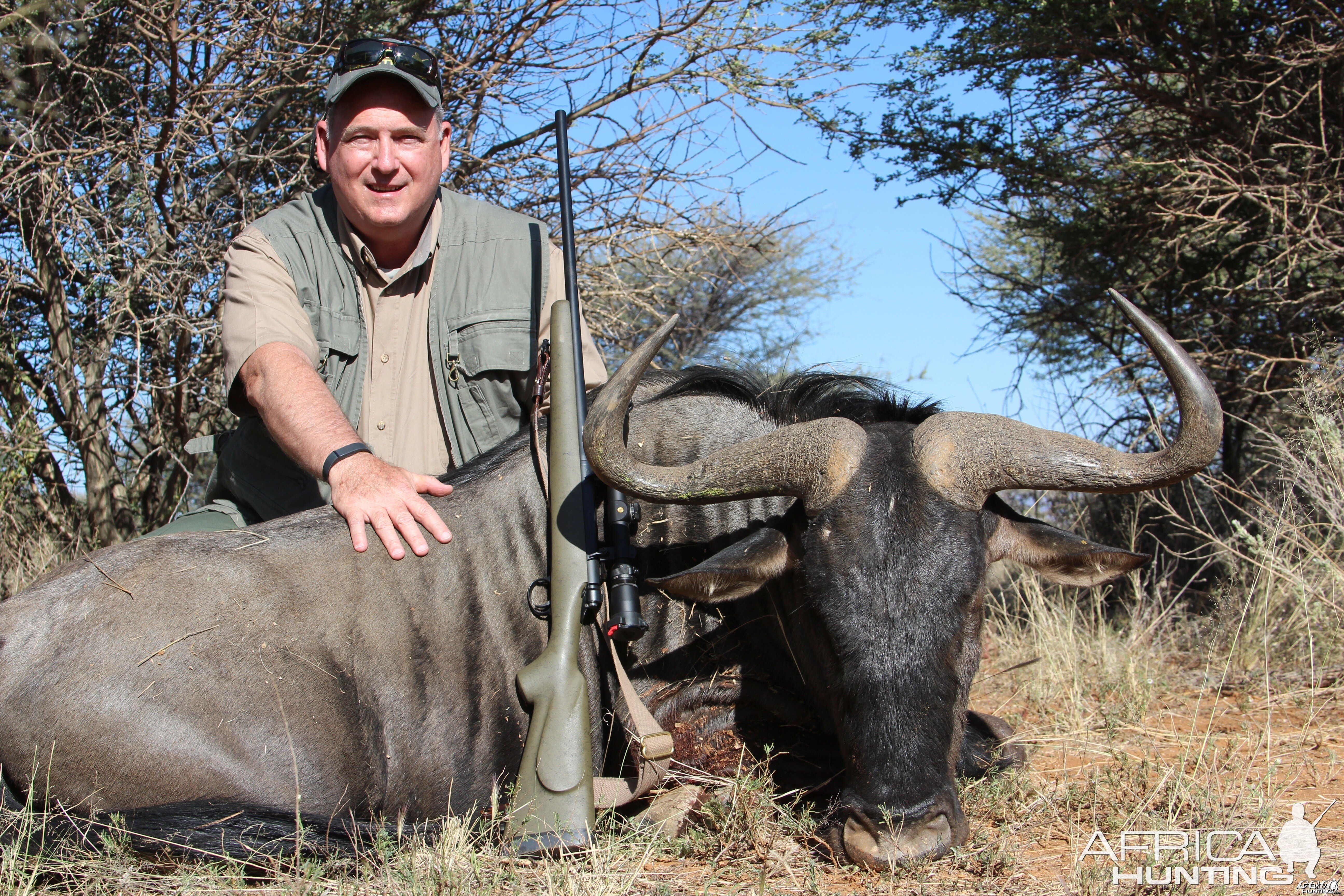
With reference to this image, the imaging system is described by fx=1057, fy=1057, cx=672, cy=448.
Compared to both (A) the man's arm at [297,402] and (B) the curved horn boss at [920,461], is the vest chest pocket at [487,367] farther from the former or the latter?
(B) the curved horn boss at [920,461]

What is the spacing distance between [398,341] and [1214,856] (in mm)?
3197

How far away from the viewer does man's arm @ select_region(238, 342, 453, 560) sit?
10.5 ft

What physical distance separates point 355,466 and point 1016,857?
2.20m

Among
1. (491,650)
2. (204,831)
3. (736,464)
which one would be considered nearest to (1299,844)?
(736,464)

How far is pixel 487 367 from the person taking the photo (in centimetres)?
401

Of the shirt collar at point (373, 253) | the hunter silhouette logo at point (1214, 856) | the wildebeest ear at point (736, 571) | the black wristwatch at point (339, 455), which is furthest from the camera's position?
the shirt collar at point (373, 253)

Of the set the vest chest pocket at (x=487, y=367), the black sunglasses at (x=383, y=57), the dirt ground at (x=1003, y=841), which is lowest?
the dirt ground at (x=1003, y=841)

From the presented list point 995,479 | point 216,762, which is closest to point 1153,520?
point 995,479

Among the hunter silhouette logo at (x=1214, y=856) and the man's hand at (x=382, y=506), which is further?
the man's hand at (x=382, y=506)

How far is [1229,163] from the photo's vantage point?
19.8ft

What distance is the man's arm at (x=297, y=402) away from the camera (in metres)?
3.23

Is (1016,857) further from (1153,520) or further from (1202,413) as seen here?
(1153,520)

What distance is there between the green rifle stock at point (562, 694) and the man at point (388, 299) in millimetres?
786

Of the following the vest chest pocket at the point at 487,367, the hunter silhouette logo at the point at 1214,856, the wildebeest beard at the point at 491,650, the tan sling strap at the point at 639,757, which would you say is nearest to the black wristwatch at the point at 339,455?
the wildebeest beard at the point at 491,650
